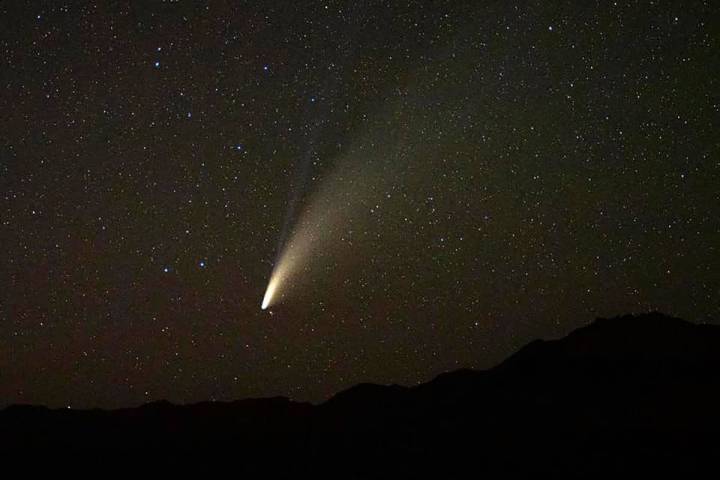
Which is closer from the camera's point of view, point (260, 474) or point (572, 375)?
point (260, 474)

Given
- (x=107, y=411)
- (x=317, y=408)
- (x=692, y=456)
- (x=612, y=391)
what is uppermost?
(x=107, y=411)

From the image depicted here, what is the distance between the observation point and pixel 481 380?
19.1 meters

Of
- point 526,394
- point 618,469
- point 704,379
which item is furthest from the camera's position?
point 526,394

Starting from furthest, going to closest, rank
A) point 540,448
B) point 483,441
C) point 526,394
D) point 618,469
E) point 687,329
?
point 687,329, point 526,394, point 483,441, point 540,448, point 618,469

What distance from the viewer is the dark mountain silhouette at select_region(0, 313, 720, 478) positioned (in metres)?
10.7

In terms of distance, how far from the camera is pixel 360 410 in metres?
17.1

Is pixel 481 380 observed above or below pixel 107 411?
below

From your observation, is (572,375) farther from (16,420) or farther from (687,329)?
(16,420)

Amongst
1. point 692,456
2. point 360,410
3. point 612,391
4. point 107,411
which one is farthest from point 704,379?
point 107,411

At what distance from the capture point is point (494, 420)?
13867mm

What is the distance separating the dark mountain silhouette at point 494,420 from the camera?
35.2 feet

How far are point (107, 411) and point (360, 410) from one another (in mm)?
7152

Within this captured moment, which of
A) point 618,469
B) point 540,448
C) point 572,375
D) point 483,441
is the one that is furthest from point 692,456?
point 572,375

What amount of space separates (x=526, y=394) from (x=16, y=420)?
13.1 m
